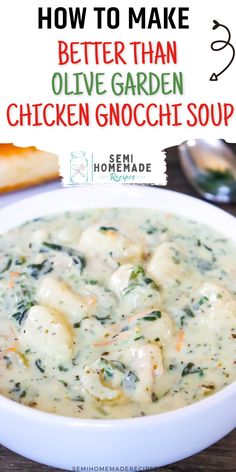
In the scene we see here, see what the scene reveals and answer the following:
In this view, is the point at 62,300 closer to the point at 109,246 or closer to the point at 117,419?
the point at 109,246

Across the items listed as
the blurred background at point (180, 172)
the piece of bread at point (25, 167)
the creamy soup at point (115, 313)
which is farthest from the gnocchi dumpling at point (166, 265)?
the piece of bread at point (25, 167)

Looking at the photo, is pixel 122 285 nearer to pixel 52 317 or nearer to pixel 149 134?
pixel 52 317

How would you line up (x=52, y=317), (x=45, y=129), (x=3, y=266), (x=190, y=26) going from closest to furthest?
(x=52, y=317) → (x=3, y=266) → (x=190, y=26) → (x=45, y=129)

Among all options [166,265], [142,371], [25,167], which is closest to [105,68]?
[25,167]

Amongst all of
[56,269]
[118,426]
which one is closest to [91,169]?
[56,269]

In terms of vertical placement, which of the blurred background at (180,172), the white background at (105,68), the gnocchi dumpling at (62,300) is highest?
the white background at (105,68)

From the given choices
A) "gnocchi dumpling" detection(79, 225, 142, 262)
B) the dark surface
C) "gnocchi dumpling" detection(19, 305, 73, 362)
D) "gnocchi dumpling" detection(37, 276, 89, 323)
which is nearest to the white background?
"gnocchi dumpling" detection(79, 225, 142, 262)

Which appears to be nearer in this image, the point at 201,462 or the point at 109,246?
the point at 201,462

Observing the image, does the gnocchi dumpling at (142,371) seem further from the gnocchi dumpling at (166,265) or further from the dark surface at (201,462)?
the gnocchi dumpling at (166,265)
